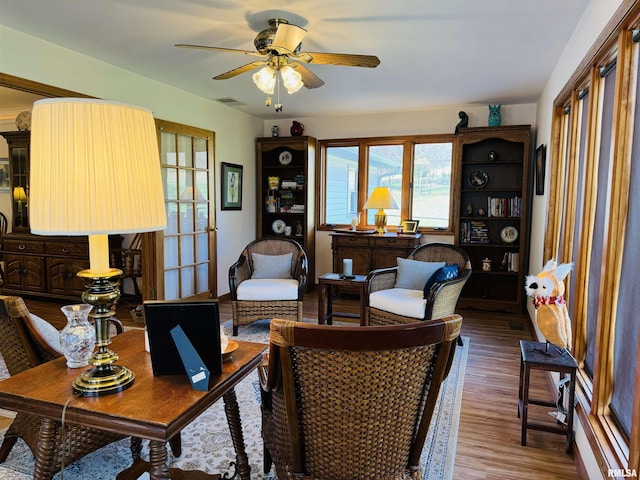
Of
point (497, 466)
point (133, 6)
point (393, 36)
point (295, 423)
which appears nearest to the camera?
point (295, 423)

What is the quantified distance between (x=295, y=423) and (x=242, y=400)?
Answer: 144 cm

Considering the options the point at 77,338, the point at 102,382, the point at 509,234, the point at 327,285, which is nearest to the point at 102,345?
the point at 102,382

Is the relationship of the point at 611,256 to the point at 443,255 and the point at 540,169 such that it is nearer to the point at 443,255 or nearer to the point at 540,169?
the point at 443,255

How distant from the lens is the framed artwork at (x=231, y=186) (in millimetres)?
5270

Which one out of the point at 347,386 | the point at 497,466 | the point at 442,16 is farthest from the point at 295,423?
the point at 442,16

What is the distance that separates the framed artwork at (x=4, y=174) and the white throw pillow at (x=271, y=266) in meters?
4.19

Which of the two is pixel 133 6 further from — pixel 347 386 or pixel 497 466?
pixel 497 466

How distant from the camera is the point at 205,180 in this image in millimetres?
4965

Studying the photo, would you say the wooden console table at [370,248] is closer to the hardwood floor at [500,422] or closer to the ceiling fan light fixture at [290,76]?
the hardwood floor at [500,422]

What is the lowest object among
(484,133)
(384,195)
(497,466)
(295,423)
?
(497,466)

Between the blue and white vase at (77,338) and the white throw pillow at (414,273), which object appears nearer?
the blue and white vase at (77,338)

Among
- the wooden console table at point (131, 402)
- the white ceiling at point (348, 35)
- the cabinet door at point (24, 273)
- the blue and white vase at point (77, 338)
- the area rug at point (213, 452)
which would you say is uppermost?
the white ceiling at point (348, 35)

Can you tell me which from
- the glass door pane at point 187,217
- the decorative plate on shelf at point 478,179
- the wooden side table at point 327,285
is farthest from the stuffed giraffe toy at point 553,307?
the glass door pane at point 187,217

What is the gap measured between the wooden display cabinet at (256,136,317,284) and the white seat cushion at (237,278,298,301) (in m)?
1.82
